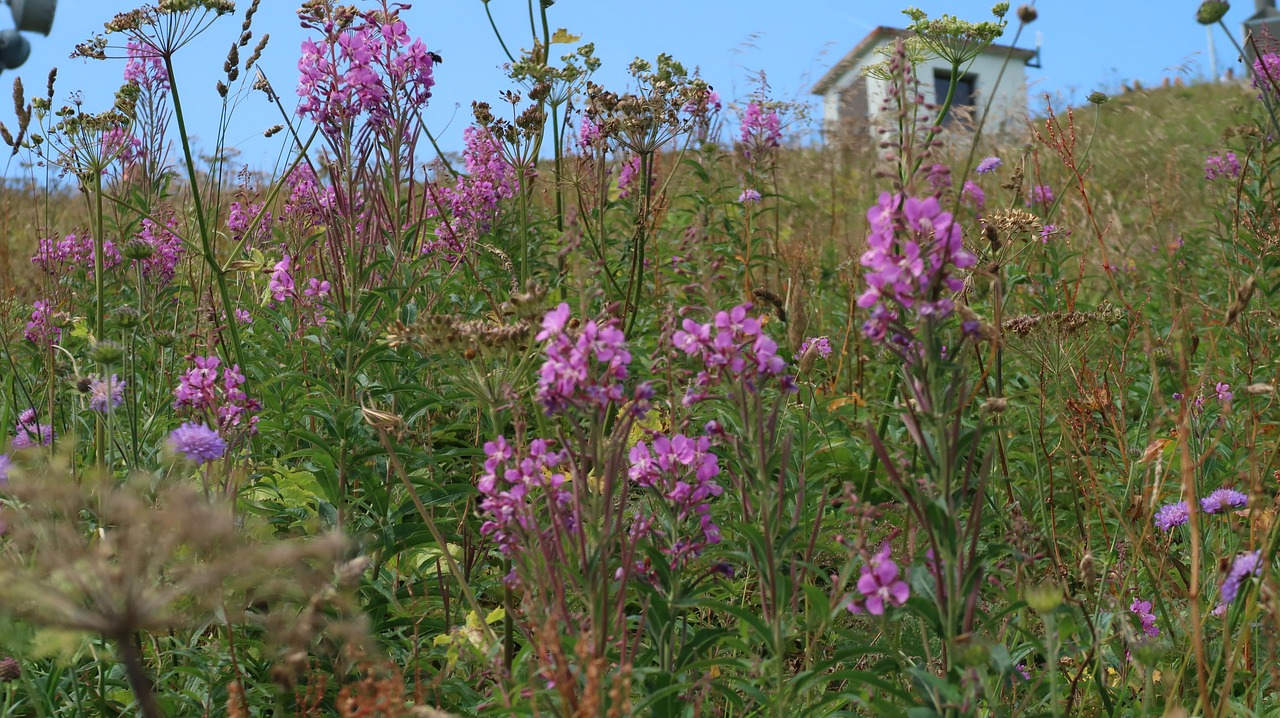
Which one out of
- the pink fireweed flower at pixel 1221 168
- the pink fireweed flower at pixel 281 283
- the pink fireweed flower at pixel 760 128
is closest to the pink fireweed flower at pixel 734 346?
the pink fireweed flower at pixel 281 283

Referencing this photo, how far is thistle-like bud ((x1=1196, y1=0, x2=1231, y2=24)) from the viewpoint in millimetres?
3139

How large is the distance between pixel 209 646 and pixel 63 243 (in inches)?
153

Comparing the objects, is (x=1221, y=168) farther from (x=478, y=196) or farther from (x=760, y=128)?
(x=478, y=196)

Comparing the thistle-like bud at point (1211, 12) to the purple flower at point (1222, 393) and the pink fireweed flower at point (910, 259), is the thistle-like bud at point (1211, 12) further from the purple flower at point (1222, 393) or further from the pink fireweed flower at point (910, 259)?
the pink fireweed flower at point (910, 259)

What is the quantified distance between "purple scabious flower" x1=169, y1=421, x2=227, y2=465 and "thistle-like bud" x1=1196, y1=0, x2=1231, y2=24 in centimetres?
317

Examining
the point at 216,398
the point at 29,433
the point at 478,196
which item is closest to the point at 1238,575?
the point at 216,398

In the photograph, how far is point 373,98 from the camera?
3158 millimetres

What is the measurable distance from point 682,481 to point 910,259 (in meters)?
0.69

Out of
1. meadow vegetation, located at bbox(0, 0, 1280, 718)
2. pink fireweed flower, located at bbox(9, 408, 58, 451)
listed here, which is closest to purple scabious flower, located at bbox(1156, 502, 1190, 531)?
meadow vegetation, located at bbox(0, 0, 1280, 718)

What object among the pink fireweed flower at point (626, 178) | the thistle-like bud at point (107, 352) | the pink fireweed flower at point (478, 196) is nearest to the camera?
the thistle-like bud at point (107, 352)

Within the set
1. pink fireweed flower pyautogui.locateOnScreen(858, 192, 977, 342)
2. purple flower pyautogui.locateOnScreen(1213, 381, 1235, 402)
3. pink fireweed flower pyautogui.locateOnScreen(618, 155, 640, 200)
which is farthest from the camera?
pink fireweed flower pyautogui.locateOnScreen(618, 155, 640, 200)

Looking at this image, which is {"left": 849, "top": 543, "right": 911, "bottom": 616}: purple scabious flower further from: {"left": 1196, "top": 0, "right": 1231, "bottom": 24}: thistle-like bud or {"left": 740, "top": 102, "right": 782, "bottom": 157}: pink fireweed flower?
{"left": 740, "top": 102, "right": 782, "bottom": 157}: pink fireweed flower

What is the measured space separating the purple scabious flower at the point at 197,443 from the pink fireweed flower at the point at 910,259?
1598 millimetres

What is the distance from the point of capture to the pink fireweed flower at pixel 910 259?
154 centimetres
